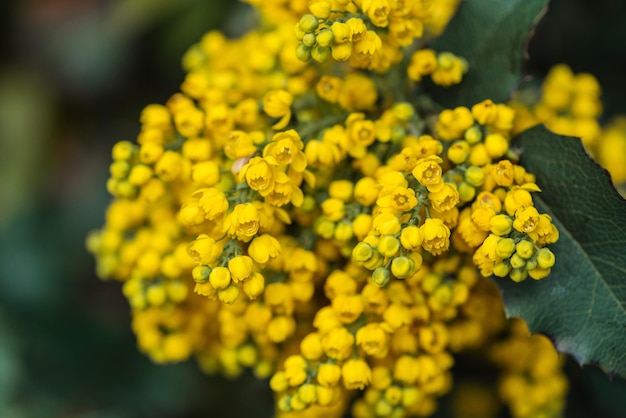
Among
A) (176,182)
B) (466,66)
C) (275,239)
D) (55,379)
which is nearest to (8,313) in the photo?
(55,379)

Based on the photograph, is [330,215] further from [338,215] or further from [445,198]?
[445,198]

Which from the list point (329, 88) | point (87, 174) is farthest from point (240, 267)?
point (87, 174)

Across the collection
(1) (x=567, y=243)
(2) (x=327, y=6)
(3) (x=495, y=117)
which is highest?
(2) (x=327, y=6)

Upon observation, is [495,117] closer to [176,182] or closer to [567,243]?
[567,243]

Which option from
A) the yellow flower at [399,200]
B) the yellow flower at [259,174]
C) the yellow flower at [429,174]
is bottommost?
the yellow flower at [399,200]

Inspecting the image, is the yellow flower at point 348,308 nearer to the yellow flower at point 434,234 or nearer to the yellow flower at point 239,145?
the yellow flower at point 434,234

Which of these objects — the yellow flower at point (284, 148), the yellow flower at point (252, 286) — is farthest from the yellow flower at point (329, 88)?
the yellow flower at point (252, 286)
